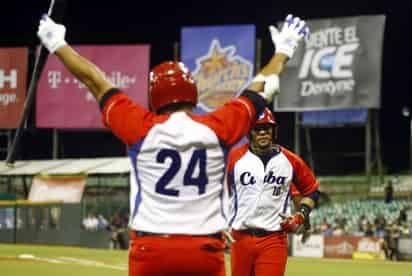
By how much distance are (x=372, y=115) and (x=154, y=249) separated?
3336 cm

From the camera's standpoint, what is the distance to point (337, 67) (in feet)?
103

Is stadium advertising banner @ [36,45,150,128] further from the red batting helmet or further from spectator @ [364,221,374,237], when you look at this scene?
the red batting helmet

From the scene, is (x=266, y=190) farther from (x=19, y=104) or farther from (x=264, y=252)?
(x=19, y=104)

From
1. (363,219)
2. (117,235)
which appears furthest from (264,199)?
(363,219)

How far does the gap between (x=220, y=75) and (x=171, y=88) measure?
28816 mm

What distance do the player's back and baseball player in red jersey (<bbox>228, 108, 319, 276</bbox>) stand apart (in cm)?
347

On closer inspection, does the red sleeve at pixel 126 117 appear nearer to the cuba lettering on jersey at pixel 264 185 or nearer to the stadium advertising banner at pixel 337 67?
the cuba lettering on jersey at pixel 264 185

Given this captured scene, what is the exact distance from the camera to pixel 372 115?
36.7 metres

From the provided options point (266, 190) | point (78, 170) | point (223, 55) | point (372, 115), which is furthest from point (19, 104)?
point (266, 190)

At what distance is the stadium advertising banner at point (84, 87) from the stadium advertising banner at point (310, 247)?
12.1m

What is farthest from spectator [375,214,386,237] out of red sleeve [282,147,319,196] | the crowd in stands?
red sleeve [282,147,319,196]

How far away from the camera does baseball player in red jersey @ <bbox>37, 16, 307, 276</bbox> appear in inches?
162

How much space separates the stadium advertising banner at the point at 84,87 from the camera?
35.3 m

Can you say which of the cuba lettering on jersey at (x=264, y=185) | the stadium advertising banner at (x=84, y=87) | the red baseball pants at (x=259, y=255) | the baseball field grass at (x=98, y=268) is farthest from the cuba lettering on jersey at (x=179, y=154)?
the stadium advertising banner at (x=84, y=87)
